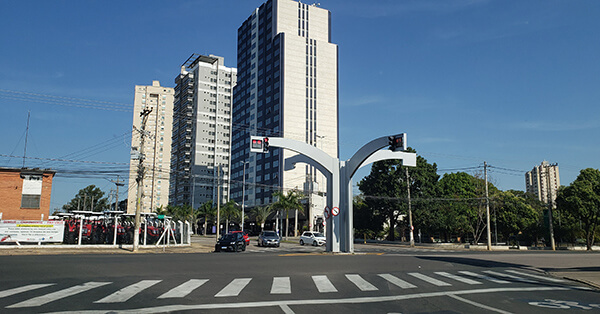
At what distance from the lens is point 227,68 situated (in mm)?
154375

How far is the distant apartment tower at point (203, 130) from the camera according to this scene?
143 metres

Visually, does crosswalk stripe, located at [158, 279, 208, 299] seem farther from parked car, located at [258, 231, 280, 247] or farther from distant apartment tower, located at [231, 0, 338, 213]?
distant apartment tower, located at [231, 0, 338, 213]

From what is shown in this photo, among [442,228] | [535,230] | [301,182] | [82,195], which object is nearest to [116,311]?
[442,228]

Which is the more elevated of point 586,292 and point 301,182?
point 301,182

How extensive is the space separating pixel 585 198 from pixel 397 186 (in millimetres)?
23577

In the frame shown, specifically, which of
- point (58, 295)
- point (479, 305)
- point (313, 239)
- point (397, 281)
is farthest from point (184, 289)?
point (313, 239)

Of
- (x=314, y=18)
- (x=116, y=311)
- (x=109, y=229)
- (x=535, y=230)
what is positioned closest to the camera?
(x=116, y=311)

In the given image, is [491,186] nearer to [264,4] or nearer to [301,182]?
[301,182]

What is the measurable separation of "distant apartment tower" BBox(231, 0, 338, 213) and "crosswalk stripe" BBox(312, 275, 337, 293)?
96.1 m

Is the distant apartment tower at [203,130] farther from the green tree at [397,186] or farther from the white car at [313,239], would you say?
the white car at [313,239]

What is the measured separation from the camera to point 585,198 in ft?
185

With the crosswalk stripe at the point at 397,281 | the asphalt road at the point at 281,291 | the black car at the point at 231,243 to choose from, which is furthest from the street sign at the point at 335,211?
the crosswalk stripe at the point at 397,281

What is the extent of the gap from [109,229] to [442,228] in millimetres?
45121

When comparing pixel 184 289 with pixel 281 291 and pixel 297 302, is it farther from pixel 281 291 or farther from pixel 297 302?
pixel 297 302
